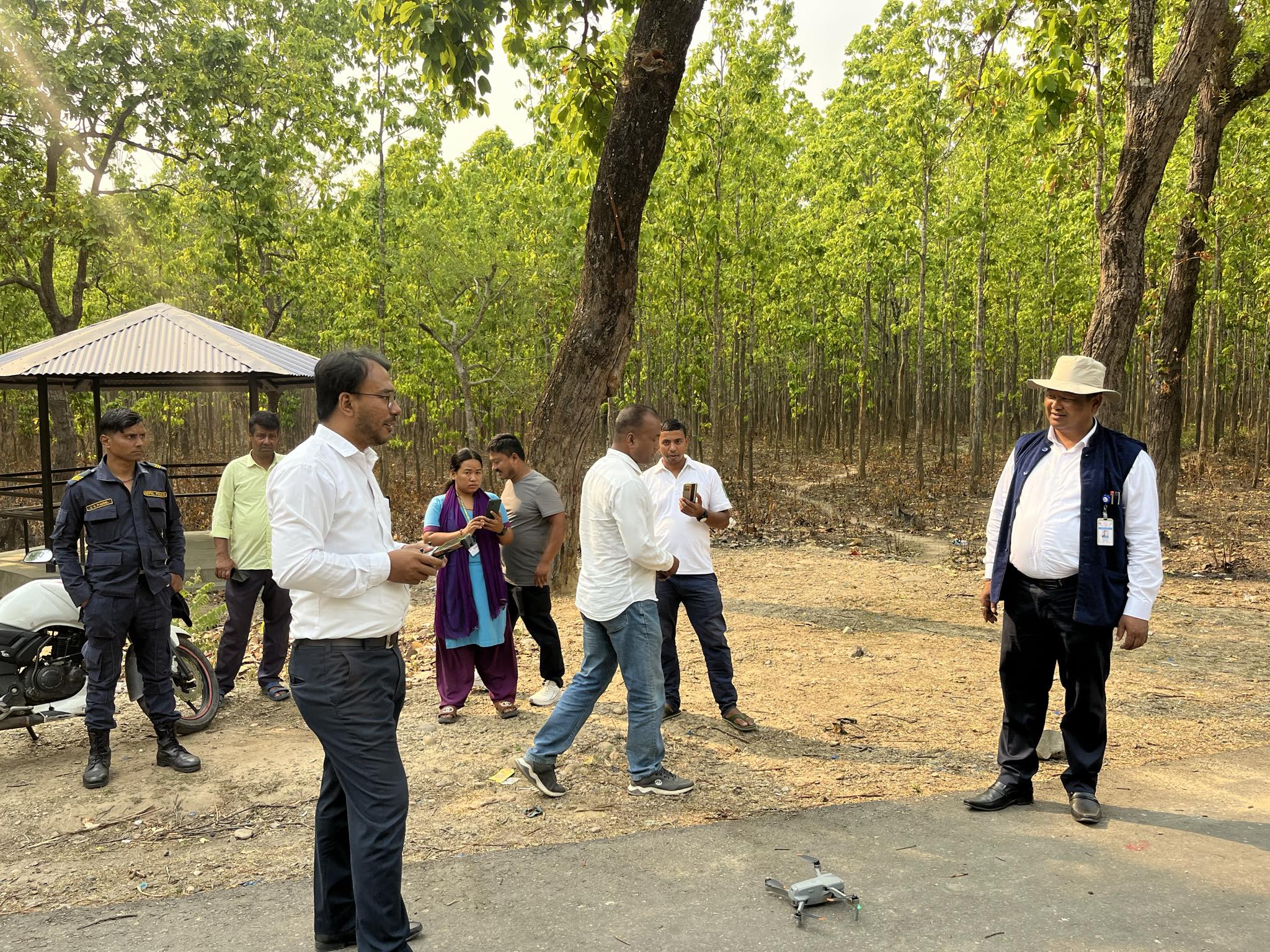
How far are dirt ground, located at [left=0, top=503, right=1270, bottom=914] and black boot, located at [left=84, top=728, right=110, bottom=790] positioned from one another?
0.06 meters

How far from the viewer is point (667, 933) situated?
3371 millimetres


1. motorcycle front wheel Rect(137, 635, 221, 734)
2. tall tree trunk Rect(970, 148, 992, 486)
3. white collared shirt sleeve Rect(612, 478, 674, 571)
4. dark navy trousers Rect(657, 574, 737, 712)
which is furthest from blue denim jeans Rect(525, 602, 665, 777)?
tall tree trunk Rect(970, 148, 992, 486)

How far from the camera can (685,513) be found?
5.76m

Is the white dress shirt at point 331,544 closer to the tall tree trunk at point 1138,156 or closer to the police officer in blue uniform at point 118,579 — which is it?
the police officer in blue uniform at point 118,579

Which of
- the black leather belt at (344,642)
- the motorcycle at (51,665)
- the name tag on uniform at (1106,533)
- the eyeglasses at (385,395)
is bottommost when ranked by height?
the motorcycle at (51,665)

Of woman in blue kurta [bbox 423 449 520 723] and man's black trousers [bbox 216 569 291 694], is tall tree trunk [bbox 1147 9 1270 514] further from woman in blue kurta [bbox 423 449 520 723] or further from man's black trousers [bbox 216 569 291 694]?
man's black trousers [bbox 216 569 291 694]

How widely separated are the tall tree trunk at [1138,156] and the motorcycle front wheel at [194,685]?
721cm

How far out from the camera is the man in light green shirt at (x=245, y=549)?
21.2 feet

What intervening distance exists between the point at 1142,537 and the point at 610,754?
3.07m

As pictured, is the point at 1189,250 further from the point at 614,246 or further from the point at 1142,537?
the point at 1142,537

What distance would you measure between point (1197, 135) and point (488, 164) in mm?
15288

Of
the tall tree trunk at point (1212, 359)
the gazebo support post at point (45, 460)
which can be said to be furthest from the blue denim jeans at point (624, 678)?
the tall tree trunk at point (1212, 359)

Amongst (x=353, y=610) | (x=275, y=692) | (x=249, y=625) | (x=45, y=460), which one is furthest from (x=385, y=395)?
(x=45, y=460)

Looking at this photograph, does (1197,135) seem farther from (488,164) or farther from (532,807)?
(488,164)
